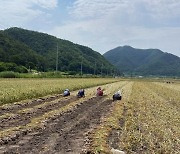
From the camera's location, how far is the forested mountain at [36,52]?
88.3m

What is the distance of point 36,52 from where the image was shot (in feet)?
374

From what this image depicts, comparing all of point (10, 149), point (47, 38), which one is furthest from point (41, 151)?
point (47, 38)

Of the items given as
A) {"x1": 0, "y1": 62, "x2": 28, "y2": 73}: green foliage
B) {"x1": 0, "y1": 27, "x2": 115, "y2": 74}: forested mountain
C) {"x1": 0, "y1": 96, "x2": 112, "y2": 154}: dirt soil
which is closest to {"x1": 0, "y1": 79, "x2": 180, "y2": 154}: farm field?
{"x1": 0, "y1": 96, "x2": 112, "y2": 154}: dirt soil

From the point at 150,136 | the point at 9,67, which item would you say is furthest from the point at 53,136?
the point at 9,67

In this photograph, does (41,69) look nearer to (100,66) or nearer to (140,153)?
(100,66)

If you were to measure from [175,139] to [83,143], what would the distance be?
10.0 feet

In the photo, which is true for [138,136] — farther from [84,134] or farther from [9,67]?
[9,67]

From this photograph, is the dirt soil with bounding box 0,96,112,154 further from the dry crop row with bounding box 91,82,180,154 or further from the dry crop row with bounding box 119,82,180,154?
the dry crop row with bounding box 119,82,180,154

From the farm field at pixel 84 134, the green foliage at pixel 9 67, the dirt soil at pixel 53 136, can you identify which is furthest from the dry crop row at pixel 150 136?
the green foliage at pixel 9 67

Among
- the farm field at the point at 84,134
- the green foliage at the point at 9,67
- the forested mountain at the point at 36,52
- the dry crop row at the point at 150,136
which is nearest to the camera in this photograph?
the farm field at the point at 84,134

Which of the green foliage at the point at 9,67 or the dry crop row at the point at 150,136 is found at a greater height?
the green foliage at the point at 9,67

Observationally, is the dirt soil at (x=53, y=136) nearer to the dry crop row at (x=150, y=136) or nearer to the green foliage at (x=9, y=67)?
the dry crop row at (x=150, y=136)

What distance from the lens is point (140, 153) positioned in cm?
913

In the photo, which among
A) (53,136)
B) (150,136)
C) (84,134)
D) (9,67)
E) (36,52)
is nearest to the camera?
(53,136)
